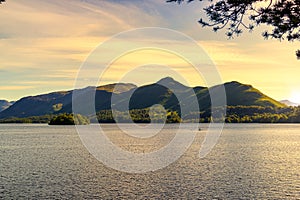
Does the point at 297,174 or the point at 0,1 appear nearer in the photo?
the point at 0,1

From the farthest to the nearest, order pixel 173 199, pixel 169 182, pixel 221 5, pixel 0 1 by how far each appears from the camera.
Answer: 1. pixel 169 182
2. pixel 173 199
3. pixel 221 5
4. pixel 0 1

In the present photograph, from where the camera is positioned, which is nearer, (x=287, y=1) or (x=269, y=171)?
(x=287, y=1)

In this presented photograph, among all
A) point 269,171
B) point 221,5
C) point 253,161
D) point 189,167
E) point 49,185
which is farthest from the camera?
point 253,161

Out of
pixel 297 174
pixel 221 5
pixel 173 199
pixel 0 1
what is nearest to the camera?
pixel 0 1

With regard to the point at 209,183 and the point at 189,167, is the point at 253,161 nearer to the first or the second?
the point at 189,167

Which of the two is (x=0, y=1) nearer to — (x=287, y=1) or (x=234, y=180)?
(x=287, y=1)

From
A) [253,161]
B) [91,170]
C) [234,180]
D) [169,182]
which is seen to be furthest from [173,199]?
[253,161]

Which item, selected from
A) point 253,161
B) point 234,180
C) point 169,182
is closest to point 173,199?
point 169,182

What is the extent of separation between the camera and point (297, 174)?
6172 cm

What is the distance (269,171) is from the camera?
65.8 meters

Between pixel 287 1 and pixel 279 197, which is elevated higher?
pixel 287 1

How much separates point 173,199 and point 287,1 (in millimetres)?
27869

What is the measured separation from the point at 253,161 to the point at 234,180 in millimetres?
26988

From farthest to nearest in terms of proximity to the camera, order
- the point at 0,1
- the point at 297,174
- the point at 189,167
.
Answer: the point at 189,167
the point at 297,174
the point at 0,1
